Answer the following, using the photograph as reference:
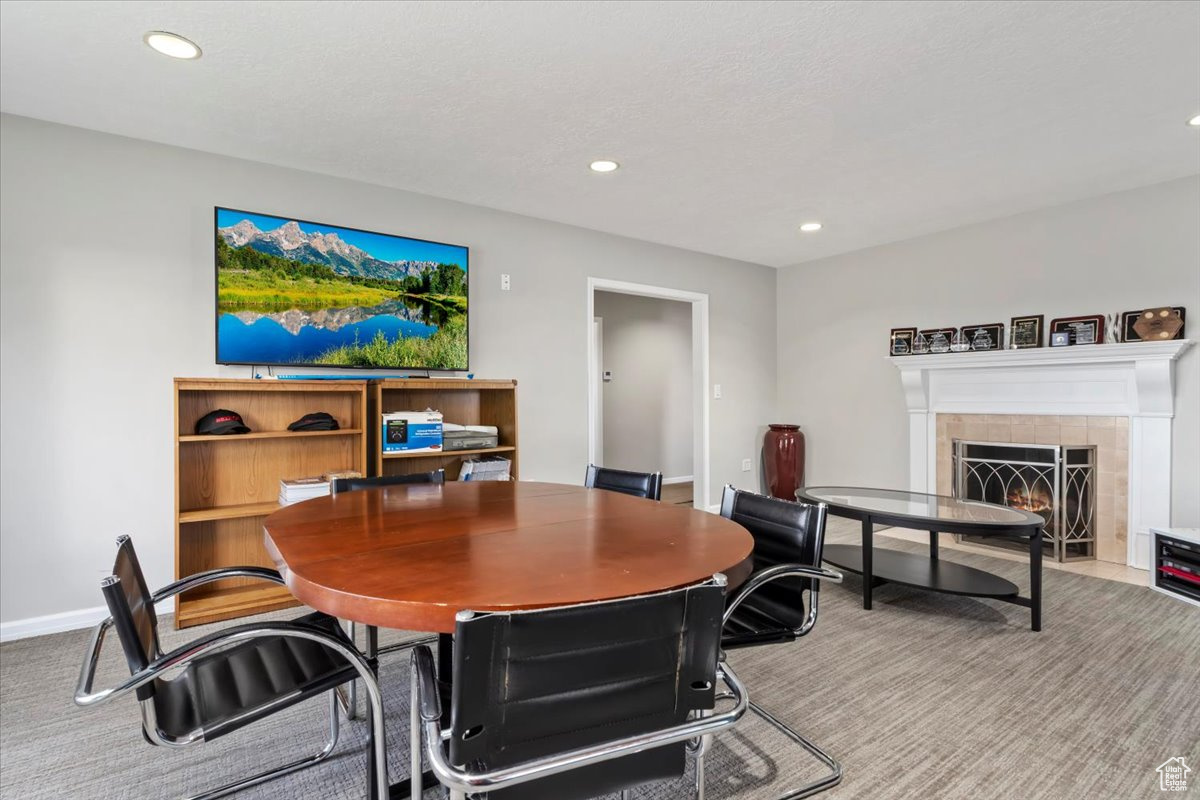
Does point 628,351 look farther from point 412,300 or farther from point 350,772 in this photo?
point 350,772

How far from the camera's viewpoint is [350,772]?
1761mm

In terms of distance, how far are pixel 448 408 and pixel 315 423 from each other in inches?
35.0

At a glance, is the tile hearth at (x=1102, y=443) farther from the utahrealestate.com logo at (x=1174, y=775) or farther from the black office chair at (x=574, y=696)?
the black office chair at (x=574, y=696)

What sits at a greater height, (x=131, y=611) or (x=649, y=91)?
(x=649, y=91)

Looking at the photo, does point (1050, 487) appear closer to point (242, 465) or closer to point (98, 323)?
point (242, 465)

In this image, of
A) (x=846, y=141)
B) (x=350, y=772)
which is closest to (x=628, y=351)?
(x=846, y=141)

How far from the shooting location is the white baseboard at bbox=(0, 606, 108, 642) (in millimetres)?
2732

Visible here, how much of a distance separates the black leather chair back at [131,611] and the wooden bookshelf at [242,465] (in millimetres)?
1612

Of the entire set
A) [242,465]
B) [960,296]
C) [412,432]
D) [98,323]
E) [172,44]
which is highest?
[172,44]

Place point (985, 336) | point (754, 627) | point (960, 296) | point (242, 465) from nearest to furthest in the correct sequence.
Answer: point (754, 627), point (242, 465), point (985, 336), point (960, 296)

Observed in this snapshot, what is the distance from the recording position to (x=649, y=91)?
8.29ft

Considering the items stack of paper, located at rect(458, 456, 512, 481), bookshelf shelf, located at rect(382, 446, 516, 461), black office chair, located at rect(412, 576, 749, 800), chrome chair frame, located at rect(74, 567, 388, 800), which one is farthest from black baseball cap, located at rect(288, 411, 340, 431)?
black office chair, located at rect(412, 576, 749, 800)

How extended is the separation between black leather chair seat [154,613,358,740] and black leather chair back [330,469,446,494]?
80 centimetres

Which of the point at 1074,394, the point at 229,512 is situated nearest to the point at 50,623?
the point at 229,512
